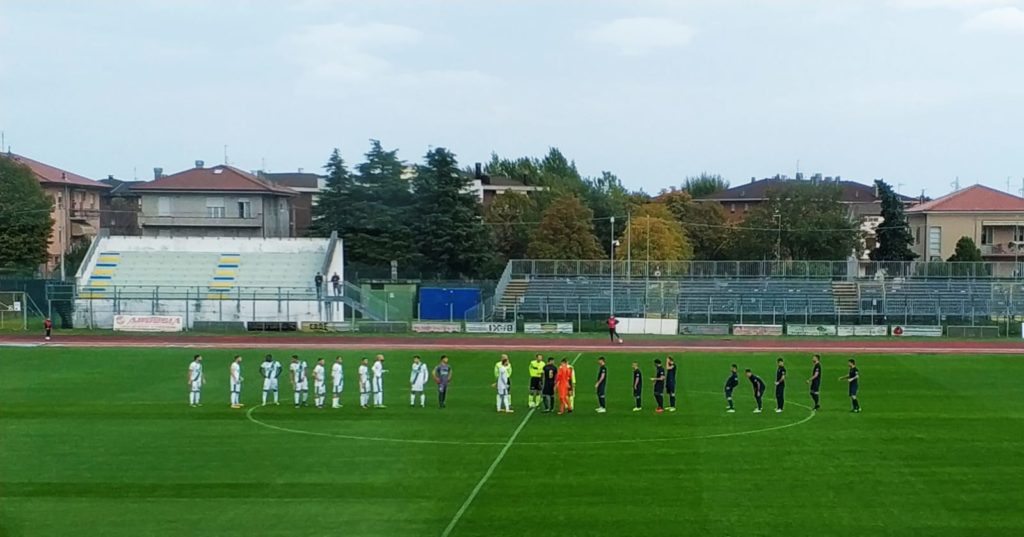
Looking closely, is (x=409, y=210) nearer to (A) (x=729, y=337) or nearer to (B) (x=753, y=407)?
(A) (x=729, y=337)

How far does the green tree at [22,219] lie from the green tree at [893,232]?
Answer: 6056 cm

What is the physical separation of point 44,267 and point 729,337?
163 ft

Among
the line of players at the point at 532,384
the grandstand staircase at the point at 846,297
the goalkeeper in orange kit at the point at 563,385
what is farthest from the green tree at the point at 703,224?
the goalkeeper in orange kit at the point at 563,385

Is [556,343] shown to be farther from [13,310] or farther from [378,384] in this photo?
[13,310]

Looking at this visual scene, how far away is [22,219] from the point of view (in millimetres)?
70500

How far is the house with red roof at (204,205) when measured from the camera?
266 ft

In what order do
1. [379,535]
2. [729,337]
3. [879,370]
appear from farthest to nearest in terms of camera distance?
[729,337] < [879,370] < [379,535]

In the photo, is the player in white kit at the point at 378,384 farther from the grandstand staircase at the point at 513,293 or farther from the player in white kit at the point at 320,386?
the grandstand staircase at the point at 513,293

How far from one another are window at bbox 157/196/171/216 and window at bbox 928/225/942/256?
191ft

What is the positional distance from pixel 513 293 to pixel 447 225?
42.3 ft

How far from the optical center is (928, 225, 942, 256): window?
3337 inches

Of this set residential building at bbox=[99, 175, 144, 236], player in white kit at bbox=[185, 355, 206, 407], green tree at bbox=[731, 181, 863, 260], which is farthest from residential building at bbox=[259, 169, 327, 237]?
player in white kit at bbox=[185, 355, 206, 407]

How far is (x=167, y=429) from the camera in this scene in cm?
2539

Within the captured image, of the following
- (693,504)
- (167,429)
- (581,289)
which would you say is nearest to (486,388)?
(167,429)
